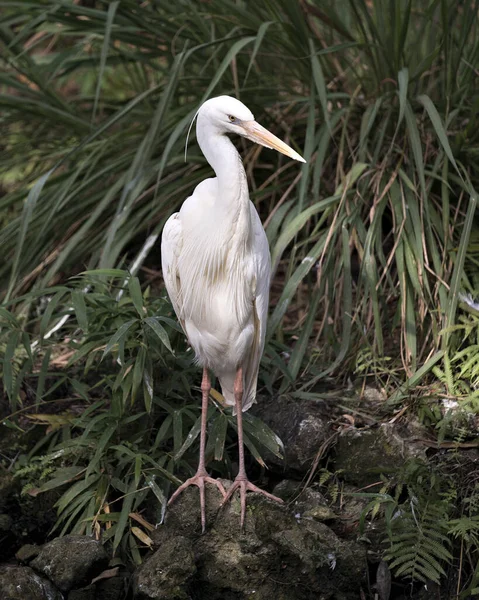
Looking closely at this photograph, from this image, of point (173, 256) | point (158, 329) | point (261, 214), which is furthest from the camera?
point (261, 214)

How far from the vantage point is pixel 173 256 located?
2.80 metres

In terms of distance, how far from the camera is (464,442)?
2.78 metres

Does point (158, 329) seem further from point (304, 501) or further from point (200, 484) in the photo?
point (304, 501)

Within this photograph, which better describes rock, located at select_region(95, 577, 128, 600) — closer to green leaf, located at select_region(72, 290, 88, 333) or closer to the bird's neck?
green leaf, located at select_region(72, 290, 88, 333)

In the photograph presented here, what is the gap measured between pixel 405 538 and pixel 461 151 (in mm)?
1586

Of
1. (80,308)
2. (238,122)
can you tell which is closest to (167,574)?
(80,308)

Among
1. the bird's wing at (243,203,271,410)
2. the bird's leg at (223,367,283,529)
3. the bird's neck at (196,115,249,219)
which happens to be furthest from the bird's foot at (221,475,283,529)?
the bird's neck at (196,115,249,219)

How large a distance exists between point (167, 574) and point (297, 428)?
739mm

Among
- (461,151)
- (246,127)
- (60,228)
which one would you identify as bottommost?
(60,228)

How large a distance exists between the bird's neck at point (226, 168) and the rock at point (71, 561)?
1.04 m

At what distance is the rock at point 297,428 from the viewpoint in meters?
2.87

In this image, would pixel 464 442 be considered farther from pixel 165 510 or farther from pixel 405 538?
pixel 165 510

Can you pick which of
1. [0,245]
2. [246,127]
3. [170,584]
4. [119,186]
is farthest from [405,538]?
[0,245]

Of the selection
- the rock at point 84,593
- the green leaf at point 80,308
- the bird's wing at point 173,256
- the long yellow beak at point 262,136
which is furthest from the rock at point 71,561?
the long yellow beak at point 262,136
